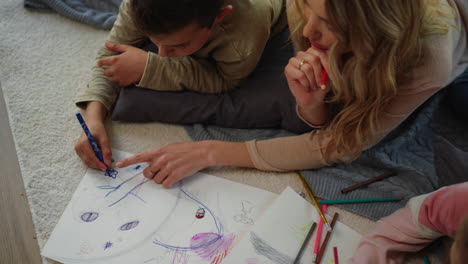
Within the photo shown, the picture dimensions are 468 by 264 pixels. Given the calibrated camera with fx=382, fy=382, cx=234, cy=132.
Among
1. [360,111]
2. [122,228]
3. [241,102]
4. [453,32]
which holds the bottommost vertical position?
[122,228]

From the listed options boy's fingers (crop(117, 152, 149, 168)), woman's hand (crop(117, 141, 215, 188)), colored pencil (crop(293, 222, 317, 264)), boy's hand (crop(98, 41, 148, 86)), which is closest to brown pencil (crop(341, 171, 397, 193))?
colored pencil (crop(293, 222, 317, 264))

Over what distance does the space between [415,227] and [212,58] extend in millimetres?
579

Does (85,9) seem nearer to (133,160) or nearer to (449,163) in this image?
(133,160)

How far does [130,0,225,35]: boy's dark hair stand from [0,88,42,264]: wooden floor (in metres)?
0.43

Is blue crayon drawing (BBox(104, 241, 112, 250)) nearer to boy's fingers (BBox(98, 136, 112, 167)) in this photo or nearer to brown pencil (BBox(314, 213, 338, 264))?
boy's fingers (BBox(98, 136, 112, 167))

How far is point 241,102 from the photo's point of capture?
35.7 inches

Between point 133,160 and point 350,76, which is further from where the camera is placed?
point 133,160

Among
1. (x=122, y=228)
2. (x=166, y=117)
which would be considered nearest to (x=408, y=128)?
(x=166, y=117)

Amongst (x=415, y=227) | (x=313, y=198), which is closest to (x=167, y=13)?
(x=313, y=198)

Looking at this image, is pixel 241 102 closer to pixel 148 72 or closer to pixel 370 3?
pixel 148 72

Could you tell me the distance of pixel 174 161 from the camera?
30.6 inches

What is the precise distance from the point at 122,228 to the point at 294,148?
380mm

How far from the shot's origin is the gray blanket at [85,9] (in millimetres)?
1110

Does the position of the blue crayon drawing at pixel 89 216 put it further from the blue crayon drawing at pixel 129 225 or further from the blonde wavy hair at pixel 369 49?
the blonde wavy hair at pixel 369 49
